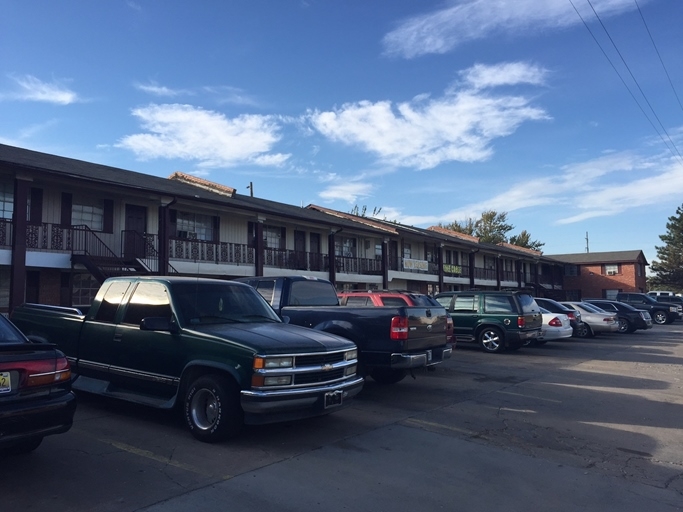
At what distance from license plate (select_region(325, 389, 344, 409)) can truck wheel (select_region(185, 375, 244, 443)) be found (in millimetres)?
936

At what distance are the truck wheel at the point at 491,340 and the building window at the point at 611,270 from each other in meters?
48.6

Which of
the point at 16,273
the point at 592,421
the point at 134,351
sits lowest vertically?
the point at 592,421

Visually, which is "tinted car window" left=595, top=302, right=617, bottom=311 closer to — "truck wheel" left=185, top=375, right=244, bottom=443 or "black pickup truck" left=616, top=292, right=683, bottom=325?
"black pickup truck" left=616, top=292, right=683, bottom=325

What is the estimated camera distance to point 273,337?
602cm

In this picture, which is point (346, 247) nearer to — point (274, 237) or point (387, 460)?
point (274, 237)

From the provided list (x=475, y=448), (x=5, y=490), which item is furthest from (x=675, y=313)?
(x=5, y=490)

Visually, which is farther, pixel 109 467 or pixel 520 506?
pixel 109 467

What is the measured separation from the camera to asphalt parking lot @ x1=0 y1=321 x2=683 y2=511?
4.45 meters

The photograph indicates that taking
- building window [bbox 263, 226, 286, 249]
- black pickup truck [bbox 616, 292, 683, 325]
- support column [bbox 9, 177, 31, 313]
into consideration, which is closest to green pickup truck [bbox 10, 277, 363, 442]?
support column [bbox 9, 177, 31, 313]

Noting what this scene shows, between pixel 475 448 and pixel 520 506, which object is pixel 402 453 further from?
pixel 520 506

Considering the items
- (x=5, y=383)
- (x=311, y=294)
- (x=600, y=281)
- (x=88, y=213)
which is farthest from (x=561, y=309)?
(x=600, y=281)

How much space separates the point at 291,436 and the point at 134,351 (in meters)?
2.25

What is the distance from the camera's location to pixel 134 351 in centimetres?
666

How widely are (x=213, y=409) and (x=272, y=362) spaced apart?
3.05 ft
